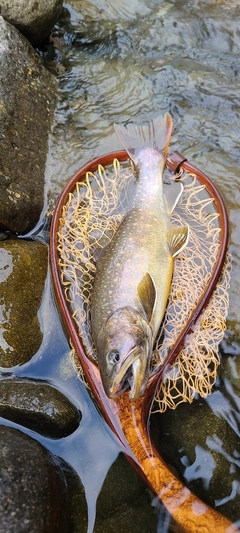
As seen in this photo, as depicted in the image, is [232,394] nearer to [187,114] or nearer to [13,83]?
[187,114]

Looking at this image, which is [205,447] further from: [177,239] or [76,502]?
[177,239]

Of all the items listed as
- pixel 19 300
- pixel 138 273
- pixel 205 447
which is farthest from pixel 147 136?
pixel 205 447

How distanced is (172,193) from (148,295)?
45.5 inches

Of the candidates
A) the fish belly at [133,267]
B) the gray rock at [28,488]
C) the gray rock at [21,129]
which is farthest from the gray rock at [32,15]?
the gray rock at [28,488]

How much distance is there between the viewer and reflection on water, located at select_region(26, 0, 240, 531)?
17.0 feet

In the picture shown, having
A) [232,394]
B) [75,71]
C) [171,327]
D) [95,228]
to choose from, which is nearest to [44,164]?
[95,228]

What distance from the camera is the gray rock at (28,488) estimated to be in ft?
9.27

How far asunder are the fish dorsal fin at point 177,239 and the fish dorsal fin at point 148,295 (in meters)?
0.42

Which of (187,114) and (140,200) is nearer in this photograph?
(140,200)

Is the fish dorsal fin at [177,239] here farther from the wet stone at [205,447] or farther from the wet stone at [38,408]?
the wet stone at [38,408]

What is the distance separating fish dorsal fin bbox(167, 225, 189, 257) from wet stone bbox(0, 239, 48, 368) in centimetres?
121

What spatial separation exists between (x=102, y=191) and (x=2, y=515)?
282 cm

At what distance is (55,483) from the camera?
321 cm

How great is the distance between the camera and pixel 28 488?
2957 millimetres
